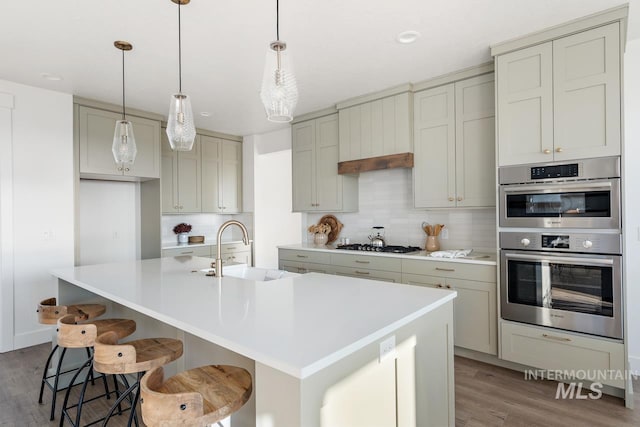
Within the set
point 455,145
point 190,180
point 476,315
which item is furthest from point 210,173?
point 476,315

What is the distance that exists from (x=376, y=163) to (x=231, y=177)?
9.60 feet

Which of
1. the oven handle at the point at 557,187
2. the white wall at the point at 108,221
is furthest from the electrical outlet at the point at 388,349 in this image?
the white wall at the point at 108,221

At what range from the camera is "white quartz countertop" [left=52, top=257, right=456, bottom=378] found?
1130mm

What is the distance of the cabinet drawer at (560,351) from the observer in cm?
238

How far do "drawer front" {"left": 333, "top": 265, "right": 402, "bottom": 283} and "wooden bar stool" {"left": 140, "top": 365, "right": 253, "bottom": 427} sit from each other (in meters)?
2.26

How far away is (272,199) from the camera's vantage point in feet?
20.5

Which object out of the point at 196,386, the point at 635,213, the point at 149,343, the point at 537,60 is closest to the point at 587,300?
the point at 635,213

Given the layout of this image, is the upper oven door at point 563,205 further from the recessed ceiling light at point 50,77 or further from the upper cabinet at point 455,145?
the recessed ceiling light at point 50,77

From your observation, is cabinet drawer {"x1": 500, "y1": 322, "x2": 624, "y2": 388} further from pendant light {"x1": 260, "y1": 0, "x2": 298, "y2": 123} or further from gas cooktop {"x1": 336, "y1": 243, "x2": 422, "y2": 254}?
pendant light {"x1": 260, "y1": 0, "x2": 298, "y2": 123}

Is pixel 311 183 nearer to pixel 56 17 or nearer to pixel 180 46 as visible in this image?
pixel 180 46

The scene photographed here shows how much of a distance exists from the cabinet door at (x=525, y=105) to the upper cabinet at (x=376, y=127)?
100 cm

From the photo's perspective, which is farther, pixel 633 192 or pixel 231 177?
pixel 231 177

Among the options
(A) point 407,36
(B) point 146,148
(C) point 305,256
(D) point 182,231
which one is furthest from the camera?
(D) point 182,231

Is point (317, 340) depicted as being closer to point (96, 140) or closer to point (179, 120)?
point (179, 120)
